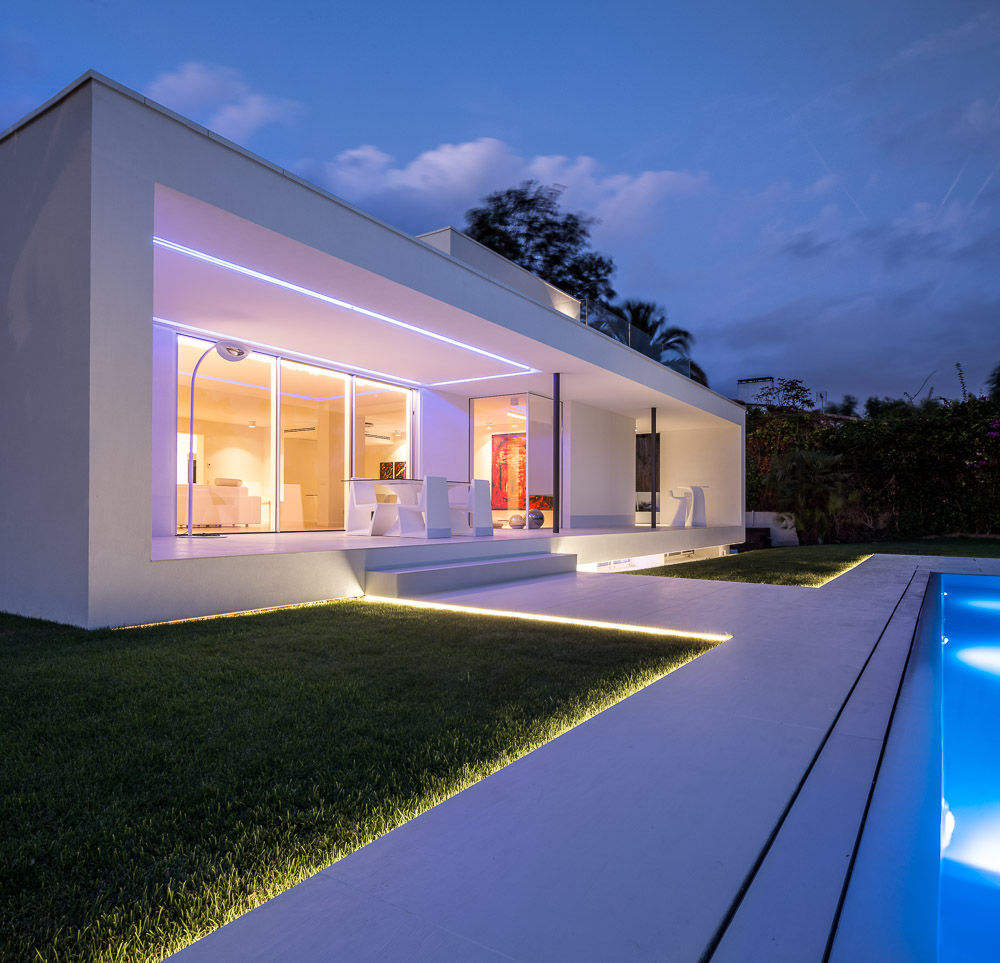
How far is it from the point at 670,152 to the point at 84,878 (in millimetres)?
43615

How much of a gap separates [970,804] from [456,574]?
16.2 feet

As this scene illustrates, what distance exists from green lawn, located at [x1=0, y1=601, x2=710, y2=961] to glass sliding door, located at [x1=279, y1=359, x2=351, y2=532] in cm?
600

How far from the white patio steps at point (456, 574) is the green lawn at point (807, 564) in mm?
1199

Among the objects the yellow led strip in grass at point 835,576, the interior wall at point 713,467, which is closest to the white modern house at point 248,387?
the interior wall at point 713,467

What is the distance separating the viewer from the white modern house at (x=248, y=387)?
418 centimetres

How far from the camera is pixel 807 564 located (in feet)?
32.0

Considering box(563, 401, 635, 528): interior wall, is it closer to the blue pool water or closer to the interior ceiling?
the interior ceiling

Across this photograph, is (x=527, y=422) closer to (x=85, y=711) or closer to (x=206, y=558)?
(x=206, y=558)

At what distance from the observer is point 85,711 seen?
253 centimetres

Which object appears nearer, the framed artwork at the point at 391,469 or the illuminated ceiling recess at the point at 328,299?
the illuminated ceiling recess at the point at 328,299

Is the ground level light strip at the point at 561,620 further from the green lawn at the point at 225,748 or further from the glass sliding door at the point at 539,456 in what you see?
the glass sliding door at the point at 539,456

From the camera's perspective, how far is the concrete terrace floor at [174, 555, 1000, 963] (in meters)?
1.14

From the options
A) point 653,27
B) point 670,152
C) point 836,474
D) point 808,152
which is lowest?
point 836,474

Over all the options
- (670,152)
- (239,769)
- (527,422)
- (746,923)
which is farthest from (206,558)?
(670,152)
